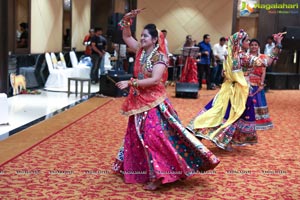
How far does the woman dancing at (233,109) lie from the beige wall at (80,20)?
8.92 metres

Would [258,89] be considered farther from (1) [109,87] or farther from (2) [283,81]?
(2) [283,81]

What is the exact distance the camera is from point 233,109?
17.2 ft

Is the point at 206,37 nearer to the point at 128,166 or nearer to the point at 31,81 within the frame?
the point at 31,81

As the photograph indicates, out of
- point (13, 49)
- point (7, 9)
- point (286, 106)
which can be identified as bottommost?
point (286, 106)

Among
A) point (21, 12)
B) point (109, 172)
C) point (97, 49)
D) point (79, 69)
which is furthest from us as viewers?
point (97, 49)

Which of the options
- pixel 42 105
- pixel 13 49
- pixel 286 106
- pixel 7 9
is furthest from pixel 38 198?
pixel 286 106

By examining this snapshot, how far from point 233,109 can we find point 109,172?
67.9 inches

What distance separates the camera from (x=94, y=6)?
56.5ft

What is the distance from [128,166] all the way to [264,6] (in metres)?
11.6

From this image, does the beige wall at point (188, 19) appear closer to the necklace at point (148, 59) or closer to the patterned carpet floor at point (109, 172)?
the patterned carpet floor at point (109, 172)

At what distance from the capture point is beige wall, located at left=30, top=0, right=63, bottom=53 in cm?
1063

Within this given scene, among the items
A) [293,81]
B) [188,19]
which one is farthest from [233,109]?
[188,19]

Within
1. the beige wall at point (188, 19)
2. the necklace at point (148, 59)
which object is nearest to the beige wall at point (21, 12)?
the beige wall at point (188, 19)

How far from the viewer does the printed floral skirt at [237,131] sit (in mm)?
5164
